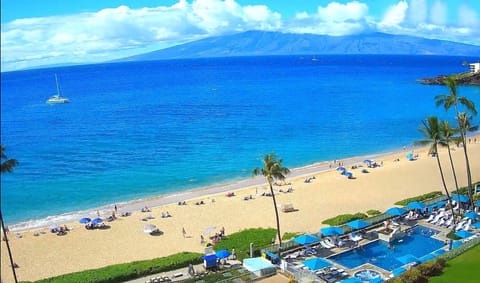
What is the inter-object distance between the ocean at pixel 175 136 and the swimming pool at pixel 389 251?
19037mm

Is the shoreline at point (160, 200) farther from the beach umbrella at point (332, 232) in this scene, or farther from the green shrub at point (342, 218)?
the beach umbrella at point (332, 232)

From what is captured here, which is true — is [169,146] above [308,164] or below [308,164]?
above

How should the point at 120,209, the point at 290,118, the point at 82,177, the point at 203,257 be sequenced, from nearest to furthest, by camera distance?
the point at 203,257 < the point at 120,209 < the point at 82,177 < the point at 290,118

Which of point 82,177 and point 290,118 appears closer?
point 82,177

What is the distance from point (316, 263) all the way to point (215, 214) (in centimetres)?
1513

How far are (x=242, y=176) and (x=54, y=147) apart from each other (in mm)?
32469

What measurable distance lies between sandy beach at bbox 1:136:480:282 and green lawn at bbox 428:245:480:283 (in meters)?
11.2

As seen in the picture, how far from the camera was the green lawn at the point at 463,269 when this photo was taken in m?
21.0

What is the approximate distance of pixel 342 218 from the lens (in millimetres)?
33125

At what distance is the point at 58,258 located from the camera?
99.3 feet

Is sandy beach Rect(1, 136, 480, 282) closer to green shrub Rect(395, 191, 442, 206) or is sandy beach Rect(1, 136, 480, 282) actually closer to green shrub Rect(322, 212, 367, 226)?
green shrub Rect(322, 212, 367, 226)

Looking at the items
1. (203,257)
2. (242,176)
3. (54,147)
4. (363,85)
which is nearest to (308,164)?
(242,176)

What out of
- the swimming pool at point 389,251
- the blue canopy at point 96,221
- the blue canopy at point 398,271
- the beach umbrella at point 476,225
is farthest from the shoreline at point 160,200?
the blue canopy at point 398,271

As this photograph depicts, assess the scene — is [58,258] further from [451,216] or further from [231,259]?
[451,216]
